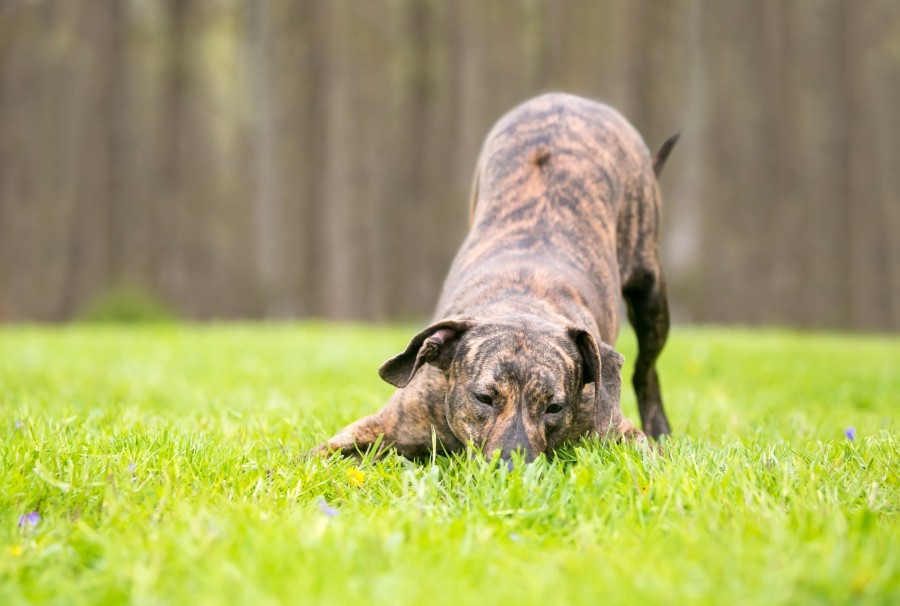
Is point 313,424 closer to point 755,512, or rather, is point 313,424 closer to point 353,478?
point 353,478

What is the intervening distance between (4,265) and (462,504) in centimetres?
1102

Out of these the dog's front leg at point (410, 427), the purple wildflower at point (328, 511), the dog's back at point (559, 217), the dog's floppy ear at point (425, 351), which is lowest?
the dog's front leg at point (410, 427)

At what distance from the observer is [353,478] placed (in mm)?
3135

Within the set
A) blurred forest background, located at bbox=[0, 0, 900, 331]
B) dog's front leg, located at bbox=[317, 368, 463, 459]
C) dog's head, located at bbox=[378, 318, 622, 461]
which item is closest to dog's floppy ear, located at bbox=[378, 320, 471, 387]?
dog's head, located at bbox=[378, 318, 622, 461]

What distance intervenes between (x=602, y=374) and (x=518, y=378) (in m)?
0.37

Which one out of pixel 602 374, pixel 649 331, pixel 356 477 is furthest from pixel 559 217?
pixel 356 477

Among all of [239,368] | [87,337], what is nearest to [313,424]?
[239,368]

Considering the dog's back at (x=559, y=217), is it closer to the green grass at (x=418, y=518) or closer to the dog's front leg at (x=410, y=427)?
the dog's front leg at (x=410, y=427)

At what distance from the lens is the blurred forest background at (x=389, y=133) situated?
12.0 metres

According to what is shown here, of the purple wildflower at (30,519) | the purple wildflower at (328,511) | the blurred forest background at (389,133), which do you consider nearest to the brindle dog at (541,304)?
the purple wildflower at (328,511)

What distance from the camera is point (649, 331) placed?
5.02 metres

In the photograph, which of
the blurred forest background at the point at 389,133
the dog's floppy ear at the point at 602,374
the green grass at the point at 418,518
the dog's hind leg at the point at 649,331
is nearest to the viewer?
the green grass at the point at 418,518

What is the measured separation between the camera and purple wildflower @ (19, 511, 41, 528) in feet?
8.03

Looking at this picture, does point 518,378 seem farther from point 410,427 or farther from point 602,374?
point 410,427
